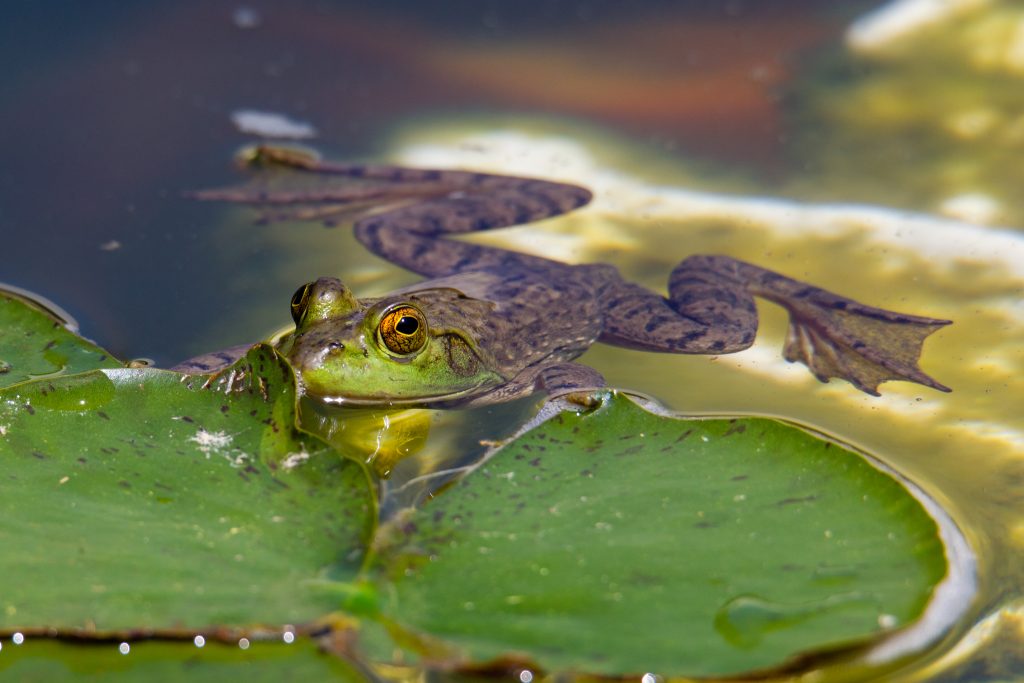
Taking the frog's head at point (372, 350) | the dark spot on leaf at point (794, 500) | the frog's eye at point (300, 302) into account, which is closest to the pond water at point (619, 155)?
the frog's eye at point (300, 302)

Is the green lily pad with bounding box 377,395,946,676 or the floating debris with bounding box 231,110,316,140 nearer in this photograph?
the green lily pad with bounding box 377,395,946,676

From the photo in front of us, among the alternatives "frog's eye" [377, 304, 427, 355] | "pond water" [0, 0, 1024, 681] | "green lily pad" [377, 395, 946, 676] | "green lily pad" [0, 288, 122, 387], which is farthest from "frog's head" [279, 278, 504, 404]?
"green lily pad" [377, 395, 946, 676]

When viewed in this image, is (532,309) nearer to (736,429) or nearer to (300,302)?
(300,302)

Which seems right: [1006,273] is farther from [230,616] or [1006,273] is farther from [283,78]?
[283,78]

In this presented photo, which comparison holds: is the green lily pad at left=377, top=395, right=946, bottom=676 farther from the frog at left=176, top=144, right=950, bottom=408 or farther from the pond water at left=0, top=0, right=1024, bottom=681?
the frog at left=176, top=144, right=950, bottom=408

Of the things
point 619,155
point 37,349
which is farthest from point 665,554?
point 619,155

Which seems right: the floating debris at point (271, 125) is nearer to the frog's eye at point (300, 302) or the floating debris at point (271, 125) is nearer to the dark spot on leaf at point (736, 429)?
the frog's eye at point (300, 302)
